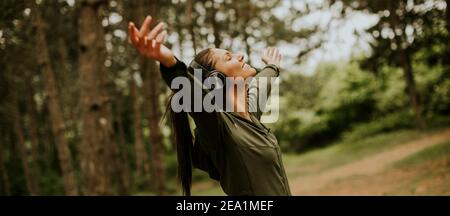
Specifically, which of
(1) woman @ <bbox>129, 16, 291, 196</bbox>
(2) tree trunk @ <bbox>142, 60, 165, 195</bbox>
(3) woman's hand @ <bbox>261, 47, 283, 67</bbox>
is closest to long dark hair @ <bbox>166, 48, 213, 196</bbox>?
(1) woman @ <bbox>129, 16, 291, 196</bbox>

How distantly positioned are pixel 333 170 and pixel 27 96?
14.4m

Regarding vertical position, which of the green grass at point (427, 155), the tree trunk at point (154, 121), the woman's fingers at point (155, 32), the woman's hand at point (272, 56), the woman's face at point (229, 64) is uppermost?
the woman's fingers at point (155, 32)

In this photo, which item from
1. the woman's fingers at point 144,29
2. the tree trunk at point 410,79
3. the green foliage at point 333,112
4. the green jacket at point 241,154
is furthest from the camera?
the green foliage at point 333,112

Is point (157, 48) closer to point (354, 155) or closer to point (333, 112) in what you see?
point (354, 155)

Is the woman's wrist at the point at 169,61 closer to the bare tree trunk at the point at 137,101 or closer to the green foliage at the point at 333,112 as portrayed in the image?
the bare tree trunk at the point at 137,101

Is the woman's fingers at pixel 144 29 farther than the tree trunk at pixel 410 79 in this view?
No

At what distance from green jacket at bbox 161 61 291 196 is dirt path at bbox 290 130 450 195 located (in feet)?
44.6

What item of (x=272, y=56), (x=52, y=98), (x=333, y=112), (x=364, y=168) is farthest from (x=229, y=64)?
(x=333, y=112)

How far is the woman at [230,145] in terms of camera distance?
2.51m

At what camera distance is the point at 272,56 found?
401 cm

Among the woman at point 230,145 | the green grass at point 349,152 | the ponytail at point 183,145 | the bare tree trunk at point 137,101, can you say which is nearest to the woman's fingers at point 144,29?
the woman at point 230,145

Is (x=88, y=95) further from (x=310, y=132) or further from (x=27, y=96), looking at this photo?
(x=310, y=132)

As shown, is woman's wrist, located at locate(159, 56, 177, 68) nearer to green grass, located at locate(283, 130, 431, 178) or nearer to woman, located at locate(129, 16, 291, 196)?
woman, located at locate(129, 16, 291, 196)

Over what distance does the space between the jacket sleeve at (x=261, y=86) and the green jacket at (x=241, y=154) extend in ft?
2.10
